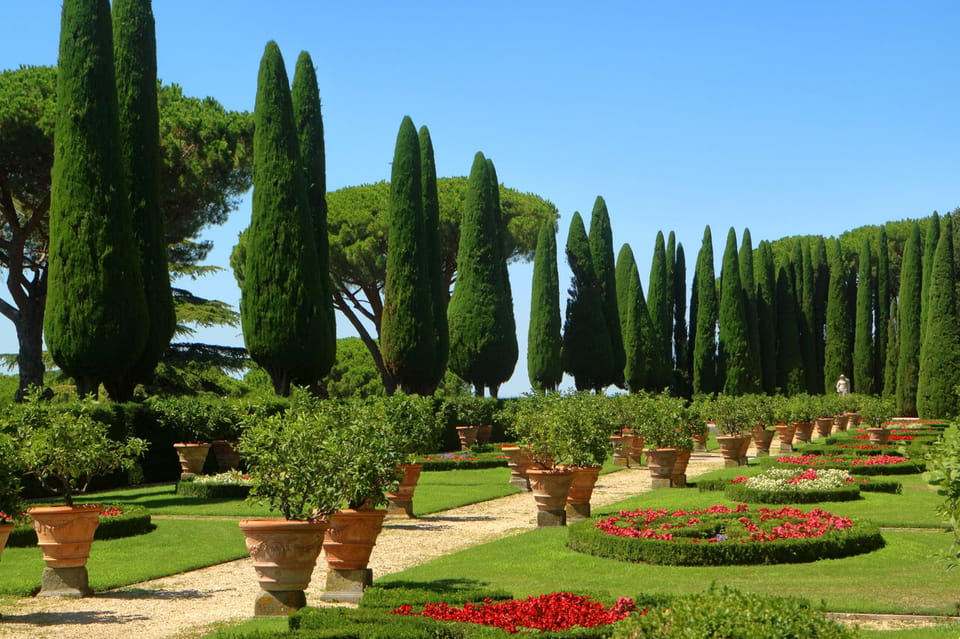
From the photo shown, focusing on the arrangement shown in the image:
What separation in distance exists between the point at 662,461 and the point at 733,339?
107ft

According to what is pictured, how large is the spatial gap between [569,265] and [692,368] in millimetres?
10857

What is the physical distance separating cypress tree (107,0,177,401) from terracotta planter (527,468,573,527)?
13917mm

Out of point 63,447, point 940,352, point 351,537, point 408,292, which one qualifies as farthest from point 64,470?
point 940,352

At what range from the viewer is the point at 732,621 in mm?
5590

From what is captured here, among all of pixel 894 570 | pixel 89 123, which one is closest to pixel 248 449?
pixel 894 570

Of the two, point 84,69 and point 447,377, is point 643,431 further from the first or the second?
point 447,377

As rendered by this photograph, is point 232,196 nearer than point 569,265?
Yes

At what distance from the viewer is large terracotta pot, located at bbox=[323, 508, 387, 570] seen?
10789 mm

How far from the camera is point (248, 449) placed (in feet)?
33.8

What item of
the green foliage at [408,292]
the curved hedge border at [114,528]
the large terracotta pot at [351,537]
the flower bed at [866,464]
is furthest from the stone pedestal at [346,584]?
the green foliage at [408,292]

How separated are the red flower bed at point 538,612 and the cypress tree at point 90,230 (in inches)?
686

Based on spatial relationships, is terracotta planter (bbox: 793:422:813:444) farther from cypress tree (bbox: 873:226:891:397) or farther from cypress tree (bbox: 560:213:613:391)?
cypress tree (bbox: 873:226:891:397)

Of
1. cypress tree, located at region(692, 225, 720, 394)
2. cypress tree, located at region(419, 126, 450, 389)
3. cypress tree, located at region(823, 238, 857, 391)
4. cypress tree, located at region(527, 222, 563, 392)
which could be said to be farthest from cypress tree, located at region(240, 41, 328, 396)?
cypress tree, located at region(823, 238, 857, 391)

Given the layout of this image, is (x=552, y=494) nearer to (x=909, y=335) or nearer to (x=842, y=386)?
(x=909, y=335)
